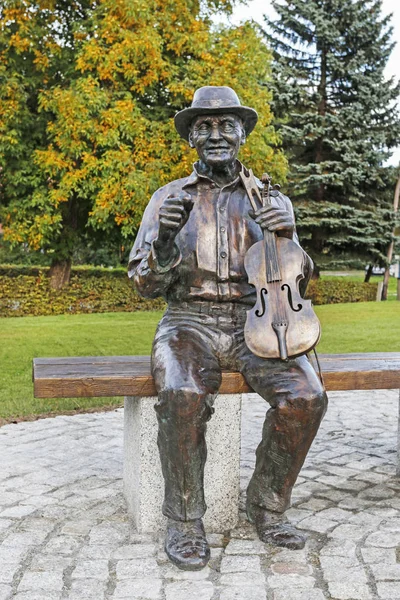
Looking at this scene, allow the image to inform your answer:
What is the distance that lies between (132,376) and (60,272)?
13668mm

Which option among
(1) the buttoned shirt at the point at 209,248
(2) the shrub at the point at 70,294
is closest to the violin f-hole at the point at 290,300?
(1) the buttoned shirt at the point at 209,248

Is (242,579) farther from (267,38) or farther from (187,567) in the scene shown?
(267,38)

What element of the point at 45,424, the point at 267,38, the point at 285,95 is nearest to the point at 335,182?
the point at 285,95

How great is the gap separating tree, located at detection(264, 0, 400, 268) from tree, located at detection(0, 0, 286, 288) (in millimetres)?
6178

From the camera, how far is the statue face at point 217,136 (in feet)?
12.4

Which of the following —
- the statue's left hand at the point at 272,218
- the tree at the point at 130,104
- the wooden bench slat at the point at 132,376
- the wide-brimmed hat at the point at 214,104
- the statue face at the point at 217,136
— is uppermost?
the tree at the point at 130,104

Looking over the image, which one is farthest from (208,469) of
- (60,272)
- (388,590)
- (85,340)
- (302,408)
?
(60,272)

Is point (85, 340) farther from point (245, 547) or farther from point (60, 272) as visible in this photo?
point (245, 547)

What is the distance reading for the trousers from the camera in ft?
10.9

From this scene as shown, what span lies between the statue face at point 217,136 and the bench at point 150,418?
113 cm

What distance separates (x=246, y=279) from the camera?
3898 mm

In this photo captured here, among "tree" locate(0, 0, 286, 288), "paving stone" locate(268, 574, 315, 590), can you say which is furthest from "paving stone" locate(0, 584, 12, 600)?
"tree" locate(0, 0, 286, 288)

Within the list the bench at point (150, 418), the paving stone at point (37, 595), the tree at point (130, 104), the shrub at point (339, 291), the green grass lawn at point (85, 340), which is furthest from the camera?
the shrub at point (339, 291)

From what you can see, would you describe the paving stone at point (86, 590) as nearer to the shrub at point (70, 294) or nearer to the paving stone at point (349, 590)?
the paving stone at point (349, 590)
